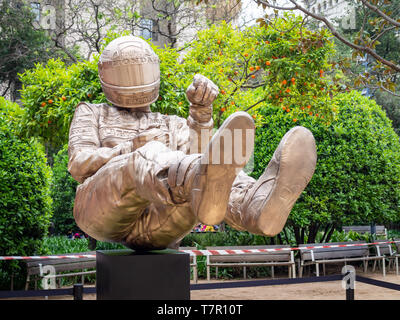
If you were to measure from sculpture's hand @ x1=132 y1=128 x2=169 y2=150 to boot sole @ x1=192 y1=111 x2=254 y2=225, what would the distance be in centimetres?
83

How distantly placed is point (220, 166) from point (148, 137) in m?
0.94

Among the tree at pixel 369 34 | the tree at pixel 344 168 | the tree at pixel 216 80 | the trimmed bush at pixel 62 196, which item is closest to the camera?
the tree at pixel 369 34

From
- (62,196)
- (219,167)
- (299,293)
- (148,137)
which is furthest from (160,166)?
(62,196)

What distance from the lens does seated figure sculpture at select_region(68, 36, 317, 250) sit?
68.1 inches

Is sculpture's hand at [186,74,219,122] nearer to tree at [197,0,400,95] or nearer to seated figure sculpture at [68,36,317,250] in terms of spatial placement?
seated figure sculpture at [68,36,317,250]

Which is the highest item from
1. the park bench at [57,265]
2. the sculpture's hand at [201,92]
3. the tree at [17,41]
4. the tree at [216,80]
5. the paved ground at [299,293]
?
the tree at [17,41]

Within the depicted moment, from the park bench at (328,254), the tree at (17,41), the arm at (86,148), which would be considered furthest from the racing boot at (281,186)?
the tree at (17,41)

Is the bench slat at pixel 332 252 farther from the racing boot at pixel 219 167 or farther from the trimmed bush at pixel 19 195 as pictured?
the racing boot at pixel 219 167

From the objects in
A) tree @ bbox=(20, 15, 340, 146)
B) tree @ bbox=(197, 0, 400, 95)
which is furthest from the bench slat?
tree @ bbox=(197, 0, 400, 95)

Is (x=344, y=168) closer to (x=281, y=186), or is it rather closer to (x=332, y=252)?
(x=332, y=252)

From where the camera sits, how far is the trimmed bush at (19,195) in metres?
6.78

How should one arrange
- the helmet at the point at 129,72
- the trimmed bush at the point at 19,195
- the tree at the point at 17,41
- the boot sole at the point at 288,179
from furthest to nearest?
1. the tree at the point at 17,41
2. the trimmed bush at the point at 19,195
3. the helmet at the point at 129,72
4. the boot sole at the point at 288,179

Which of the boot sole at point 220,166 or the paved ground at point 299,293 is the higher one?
the boot sole at point 220,166
